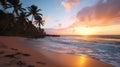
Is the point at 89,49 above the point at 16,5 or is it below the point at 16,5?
below

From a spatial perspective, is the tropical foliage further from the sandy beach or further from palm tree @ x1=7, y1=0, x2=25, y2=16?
the sandy beach

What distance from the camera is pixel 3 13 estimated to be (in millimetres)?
35938

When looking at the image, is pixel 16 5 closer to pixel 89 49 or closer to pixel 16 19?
pixel 16 19

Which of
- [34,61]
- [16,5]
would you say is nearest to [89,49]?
[34,61]

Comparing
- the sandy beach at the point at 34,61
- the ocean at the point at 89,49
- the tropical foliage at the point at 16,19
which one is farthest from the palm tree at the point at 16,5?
the sandy beach at the point at 34,61

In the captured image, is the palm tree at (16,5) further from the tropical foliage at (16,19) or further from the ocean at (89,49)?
the ocean at (89,49)

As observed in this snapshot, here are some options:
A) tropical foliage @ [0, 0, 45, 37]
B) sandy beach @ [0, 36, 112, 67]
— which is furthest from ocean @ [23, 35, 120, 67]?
tropical foliage @ [0, 0, 45, 37]

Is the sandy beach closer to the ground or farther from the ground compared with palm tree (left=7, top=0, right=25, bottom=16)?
closer to the ground

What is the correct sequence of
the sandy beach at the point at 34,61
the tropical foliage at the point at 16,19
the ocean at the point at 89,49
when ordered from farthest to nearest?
the tropical foliage at the point at 16,19 < the ocean at the point at 89,49 < the sandy beach at the point at 34,61

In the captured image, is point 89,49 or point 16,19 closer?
point 89,49

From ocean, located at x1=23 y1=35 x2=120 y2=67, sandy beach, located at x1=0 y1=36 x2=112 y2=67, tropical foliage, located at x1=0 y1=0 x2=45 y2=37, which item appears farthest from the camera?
tropical foliage, located at x1=0 y1=0 x2=45 y2=37

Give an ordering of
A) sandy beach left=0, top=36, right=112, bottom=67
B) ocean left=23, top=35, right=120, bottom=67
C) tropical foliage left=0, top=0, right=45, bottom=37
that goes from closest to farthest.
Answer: sandy beach left=0, top=36, right=112, bottom=67
ocean left=23, top=35, right=120, bottom=67
tropical foliage left=0, top=0, right=45, bottom=37

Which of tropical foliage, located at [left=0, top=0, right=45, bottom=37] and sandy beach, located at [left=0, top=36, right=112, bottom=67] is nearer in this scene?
sandy beach, located at [left=0, top=36, right=112, bottom=67]

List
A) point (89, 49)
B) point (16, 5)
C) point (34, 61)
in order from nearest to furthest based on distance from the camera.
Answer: point (34, 61)
point (89, 49)
point (16, 5)
